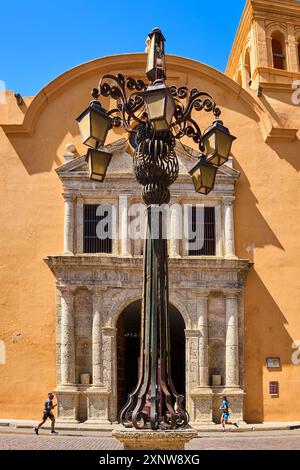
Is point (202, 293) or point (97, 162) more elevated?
point (97, 162)

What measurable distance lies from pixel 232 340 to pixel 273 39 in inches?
549

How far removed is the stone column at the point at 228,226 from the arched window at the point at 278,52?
9548 mm

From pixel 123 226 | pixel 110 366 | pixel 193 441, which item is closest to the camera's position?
pixel 193 441

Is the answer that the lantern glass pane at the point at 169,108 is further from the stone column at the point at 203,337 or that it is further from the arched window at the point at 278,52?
the arched window at the point at 278,52

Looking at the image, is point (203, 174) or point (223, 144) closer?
point (223, 144)

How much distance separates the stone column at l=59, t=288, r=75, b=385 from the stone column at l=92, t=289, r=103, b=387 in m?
0.56

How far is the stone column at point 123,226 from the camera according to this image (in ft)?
53.5

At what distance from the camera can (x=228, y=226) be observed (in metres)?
16.7

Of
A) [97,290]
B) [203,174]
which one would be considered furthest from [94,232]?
[203,174]

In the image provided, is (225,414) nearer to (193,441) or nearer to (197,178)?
(193,441)

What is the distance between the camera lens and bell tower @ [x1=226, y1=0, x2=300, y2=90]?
22969 mm

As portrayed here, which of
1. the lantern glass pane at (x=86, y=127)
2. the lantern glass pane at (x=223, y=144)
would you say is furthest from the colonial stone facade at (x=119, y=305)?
the lantern glass pane at (x=86, y=127)

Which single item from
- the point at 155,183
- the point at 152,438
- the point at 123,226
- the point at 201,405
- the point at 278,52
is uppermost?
the point at 278,52

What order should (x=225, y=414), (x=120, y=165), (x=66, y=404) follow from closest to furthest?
(x=225, y=414) → (x=66, y=404) → (x=120, y=165)
